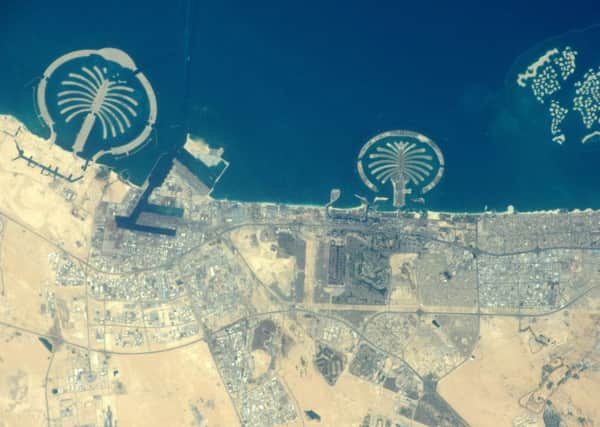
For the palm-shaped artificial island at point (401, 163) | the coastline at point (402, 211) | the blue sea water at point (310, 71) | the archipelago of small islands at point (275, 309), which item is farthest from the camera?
the palm-shaped artificial island at point (401, 163)

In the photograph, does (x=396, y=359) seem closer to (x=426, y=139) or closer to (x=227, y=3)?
(x=426, y=139)

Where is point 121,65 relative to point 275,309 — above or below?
above

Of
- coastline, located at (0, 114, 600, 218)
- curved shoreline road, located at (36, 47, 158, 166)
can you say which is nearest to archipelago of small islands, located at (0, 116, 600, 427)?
coastline, located at (0, 114, 600, 218)

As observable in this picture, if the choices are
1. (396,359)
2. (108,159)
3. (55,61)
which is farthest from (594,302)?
(55,61)

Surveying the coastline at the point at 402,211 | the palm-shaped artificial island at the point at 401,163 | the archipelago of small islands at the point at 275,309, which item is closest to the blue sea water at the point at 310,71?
the coastline at the point at 402,211

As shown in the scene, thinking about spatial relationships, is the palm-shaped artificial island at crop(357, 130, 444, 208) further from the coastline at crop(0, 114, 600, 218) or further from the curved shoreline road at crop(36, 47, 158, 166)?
the curved shoreline road at crop(36, 47, 158, 166)

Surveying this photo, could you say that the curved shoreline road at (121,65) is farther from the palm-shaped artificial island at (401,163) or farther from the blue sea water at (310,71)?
the palm-shaped artificial island at (401,163)

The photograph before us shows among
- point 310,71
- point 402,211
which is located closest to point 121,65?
point 310,71

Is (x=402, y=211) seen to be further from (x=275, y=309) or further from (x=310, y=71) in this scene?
(x=310, y=71)

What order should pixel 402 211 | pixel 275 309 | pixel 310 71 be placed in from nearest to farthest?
pixel 275 309 < pixel 310 71 < pixel 402 211

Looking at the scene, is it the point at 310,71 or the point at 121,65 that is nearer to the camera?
the point at 121,65
